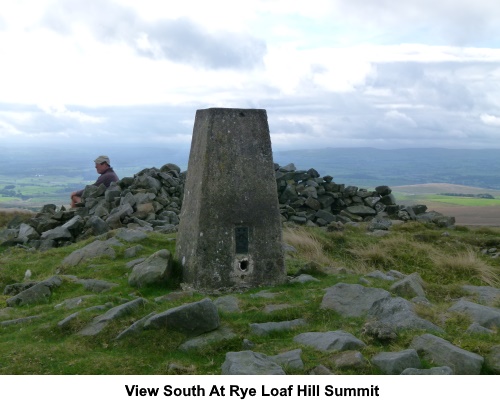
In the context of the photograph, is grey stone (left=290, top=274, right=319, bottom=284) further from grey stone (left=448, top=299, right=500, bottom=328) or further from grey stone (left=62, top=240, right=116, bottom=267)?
grey stone (left=62, top=240, right=116, bottom=267)

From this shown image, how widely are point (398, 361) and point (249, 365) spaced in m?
1.36

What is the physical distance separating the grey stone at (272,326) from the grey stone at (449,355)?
1537 mm

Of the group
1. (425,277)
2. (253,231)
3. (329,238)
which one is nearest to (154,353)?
(253,231)

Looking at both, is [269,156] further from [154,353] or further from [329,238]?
[329,238]

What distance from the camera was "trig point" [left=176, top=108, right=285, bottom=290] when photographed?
362 inches

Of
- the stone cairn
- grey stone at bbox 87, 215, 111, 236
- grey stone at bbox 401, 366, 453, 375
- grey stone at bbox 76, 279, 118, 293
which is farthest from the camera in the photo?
the stone cairn

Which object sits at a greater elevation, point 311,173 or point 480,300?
point 311,173

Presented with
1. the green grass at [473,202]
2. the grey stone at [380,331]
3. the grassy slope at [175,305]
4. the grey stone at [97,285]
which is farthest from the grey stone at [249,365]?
the green grass at [473,202]

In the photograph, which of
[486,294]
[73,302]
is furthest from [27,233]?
[486,294]

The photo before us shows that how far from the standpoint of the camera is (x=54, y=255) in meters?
13.3

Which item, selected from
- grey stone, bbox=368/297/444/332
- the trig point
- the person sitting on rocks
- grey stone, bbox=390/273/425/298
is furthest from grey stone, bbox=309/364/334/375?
the person sitting on rocks

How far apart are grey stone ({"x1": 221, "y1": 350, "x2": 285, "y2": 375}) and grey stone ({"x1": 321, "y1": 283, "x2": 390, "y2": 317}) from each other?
197 centimetres

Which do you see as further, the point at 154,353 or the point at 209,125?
the point at 209,125

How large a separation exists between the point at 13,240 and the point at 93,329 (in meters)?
10.3
